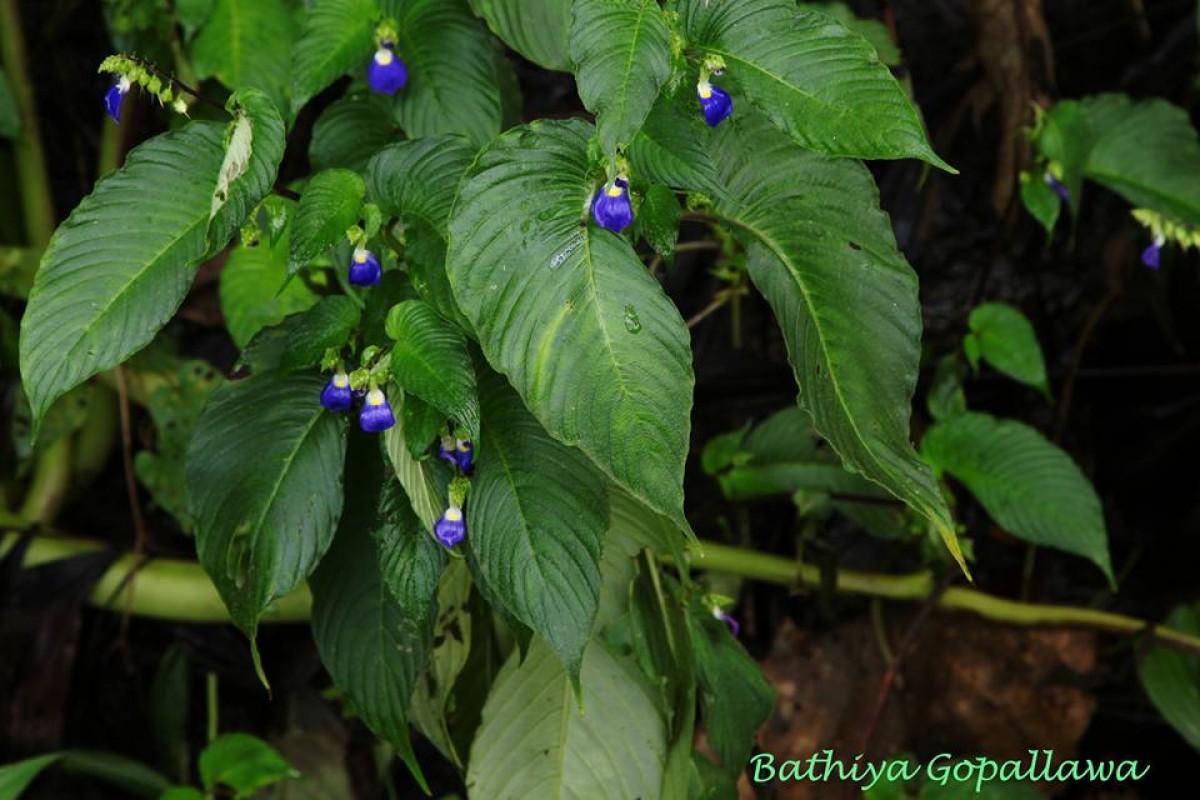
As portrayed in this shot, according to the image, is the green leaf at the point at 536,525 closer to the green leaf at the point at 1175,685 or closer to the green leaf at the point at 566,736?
the green leaf at the point at 566,736

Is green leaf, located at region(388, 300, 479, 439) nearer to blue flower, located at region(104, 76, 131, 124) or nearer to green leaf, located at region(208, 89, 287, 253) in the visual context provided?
green leaf, located at region(208, 89, 287, 253)

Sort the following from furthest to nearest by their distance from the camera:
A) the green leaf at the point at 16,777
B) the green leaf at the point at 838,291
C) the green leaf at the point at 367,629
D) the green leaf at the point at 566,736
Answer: the green leaf at the point at 16,777
the green leaf at the point at 566,736
the green leaf at the point at 367,629
the green leaf at the point at 838,291

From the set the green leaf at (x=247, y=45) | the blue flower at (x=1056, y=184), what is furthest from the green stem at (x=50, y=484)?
the blue flower at (x=1056, y=184)

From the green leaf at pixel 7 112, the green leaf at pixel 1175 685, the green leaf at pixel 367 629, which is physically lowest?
the green leaf at pixel 1175 685

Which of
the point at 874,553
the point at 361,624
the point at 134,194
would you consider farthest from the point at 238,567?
the point at 874,553

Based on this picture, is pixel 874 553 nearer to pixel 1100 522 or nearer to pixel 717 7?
pixel 1100 522

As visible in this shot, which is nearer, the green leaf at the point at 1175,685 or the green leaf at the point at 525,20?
the green leaf at the point at 525,20
